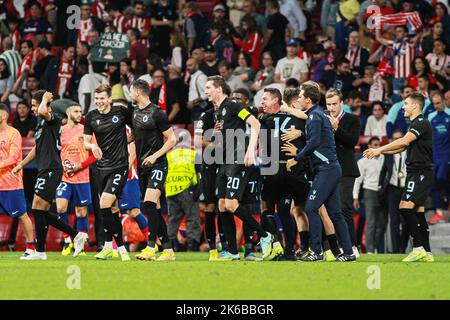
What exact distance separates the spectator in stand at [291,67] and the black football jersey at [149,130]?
8826 millimetres

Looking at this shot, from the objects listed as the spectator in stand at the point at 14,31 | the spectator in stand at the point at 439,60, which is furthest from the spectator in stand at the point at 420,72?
the spectator in stand at the point at 14,31

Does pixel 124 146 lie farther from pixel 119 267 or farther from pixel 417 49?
pixel 417 49

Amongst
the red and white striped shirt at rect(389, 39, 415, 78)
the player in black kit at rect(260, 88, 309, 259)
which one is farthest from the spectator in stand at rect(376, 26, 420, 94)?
the player in black kit at rect(260, 88, 309, 259)

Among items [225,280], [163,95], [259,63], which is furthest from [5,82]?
[225,280]

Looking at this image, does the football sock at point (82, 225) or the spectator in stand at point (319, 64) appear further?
the spectator in stand at point (319, 64)

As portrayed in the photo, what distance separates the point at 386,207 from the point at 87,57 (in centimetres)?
868

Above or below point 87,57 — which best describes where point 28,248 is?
below

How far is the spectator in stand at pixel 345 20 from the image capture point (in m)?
26.2

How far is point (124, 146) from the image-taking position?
15.9 m

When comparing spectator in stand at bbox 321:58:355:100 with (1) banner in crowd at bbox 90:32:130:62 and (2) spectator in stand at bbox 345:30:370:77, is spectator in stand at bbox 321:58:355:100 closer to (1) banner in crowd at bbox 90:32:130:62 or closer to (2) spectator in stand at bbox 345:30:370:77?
(2) spectator in stand at bbox 345:30:370:77

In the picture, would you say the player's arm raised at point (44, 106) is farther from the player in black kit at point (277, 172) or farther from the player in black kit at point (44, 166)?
the player in black kit at point (277, 172)

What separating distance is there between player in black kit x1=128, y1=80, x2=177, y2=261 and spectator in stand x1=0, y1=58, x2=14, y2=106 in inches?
454

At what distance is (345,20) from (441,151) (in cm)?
596
